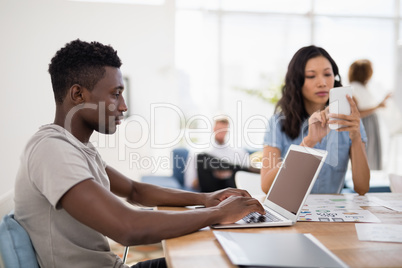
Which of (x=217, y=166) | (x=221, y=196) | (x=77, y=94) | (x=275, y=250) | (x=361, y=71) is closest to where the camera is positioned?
(x=275, y=250)

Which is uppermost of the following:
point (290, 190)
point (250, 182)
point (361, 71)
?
point (361, 71)

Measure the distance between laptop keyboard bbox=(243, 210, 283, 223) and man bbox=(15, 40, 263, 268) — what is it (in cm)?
3

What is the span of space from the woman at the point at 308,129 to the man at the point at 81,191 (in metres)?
0.71

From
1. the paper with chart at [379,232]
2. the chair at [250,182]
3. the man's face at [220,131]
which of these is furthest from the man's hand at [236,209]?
the man's face at [220,131]

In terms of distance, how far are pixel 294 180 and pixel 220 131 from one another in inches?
107

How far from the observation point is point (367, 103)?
4.42 meters

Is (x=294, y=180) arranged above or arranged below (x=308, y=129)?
below

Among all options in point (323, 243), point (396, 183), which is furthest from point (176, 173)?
point (323, 243)

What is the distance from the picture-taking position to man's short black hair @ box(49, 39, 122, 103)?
1.17 m

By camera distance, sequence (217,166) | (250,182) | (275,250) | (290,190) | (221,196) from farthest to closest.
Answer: (217,166)
(250,182)
(221,196)
(290,190)
(275,250)

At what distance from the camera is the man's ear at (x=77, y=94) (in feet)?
3.80

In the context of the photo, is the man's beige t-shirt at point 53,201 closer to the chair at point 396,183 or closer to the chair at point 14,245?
the chair at point 14,245

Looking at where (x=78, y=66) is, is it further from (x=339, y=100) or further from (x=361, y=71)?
(x=361, y=71)

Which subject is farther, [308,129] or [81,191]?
[308,129]
